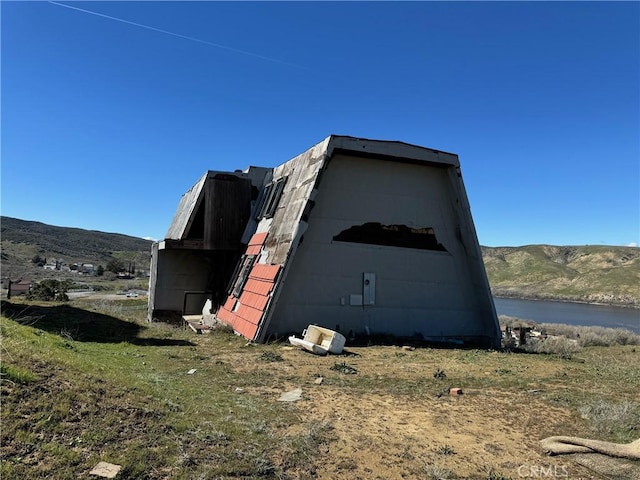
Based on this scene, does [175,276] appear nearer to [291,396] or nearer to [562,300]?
[291,396]

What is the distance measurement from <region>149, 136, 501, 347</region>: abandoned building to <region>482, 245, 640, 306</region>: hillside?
74308 millimetres

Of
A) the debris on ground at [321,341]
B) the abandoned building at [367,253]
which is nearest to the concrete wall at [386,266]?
the abandoned building at [367,253]

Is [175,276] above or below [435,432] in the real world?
above

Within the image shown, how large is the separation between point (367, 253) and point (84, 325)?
952cm

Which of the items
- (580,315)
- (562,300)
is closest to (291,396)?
(580,315)

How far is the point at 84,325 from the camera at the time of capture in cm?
1434

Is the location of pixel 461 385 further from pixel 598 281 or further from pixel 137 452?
pixel 598 281

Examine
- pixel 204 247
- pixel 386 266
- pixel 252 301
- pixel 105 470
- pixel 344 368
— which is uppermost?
pixel 204 247

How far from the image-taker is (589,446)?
505 centimetres

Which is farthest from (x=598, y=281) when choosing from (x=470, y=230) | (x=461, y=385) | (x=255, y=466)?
(x=255, y=466)

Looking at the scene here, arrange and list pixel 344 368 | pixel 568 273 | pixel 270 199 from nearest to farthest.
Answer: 1. pixel 344 368
2. pixel 270 199
3. pixel 568 273

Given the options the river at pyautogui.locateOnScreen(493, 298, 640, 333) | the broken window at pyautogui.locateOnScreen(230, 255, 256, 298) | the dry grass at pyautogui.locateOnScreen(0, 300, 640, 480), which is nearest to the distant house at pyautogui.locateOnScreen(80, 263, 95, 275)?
the broken window at pyautogui.locateOnScreen(230, 255, 256, 298)

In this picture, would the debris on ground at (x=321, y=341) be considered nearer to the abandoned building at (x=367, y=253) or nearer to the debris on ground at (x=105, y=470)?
the abandoned building at (x=367, y=253)

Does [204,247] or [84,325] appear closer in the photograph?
[84,325]
